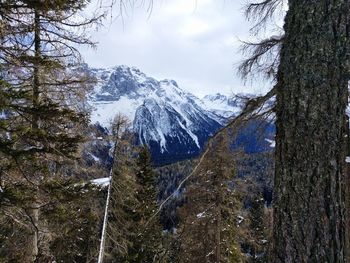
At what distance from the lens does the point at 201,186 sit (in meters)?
16.2

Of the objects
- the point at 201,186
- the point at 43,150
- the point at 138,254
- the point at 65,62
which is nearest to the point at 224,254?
the point at 201,186

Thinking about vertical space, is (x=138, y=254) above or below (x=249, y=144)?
below

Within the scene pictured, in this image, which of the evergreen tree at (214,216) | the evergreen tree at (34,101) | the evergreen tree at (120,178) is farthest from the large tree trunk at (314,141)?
the evergreen tree at (120,178)

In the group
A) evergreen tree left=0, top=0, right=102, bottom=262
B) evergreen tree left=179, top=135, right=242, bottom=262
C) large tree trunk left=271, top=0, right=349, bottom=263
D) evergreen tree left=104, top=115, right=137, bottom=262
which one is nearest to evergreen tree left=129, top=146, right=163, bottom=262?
evergreen tree left=104, top=115, right=137, bottom=262

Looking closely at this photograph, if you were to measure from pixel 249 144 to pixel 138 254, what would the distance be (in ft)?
63.3

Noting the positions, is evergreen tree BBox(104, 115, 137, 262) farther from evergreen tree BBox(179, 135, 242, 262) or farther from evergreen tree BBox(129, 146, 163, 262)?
evergreen tree BBox(129, 146, 163, 262)

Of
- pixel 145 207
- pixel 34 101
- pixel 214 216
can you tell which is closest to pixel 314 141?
pixel 34 101

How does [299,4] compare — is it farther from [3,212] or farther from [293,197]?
[3,212]

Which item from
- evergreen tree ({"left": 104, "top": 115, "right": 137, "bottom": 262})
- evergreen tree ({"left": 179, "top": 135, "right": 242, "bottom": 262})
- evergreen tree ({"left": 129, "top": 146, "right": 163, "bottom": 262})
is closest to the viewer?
evergreen tree ({"left": 179, "top": 135, "right": 242, "bottom": 262})

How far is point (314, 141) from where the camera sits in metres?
2.20

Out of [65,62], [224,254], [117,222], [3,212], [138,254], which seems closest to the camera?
[3,212]

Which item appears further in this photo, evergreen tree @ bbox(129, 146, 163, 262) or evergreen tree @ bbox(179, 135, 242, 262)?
evergreen tree @ bbox(129, 146, 163, 262)

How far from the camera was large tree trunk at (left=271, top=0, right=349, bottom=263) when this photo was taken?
2.16 meters

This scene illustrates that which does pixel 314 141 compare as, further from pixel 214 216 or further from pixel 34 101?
pixel 214 216
